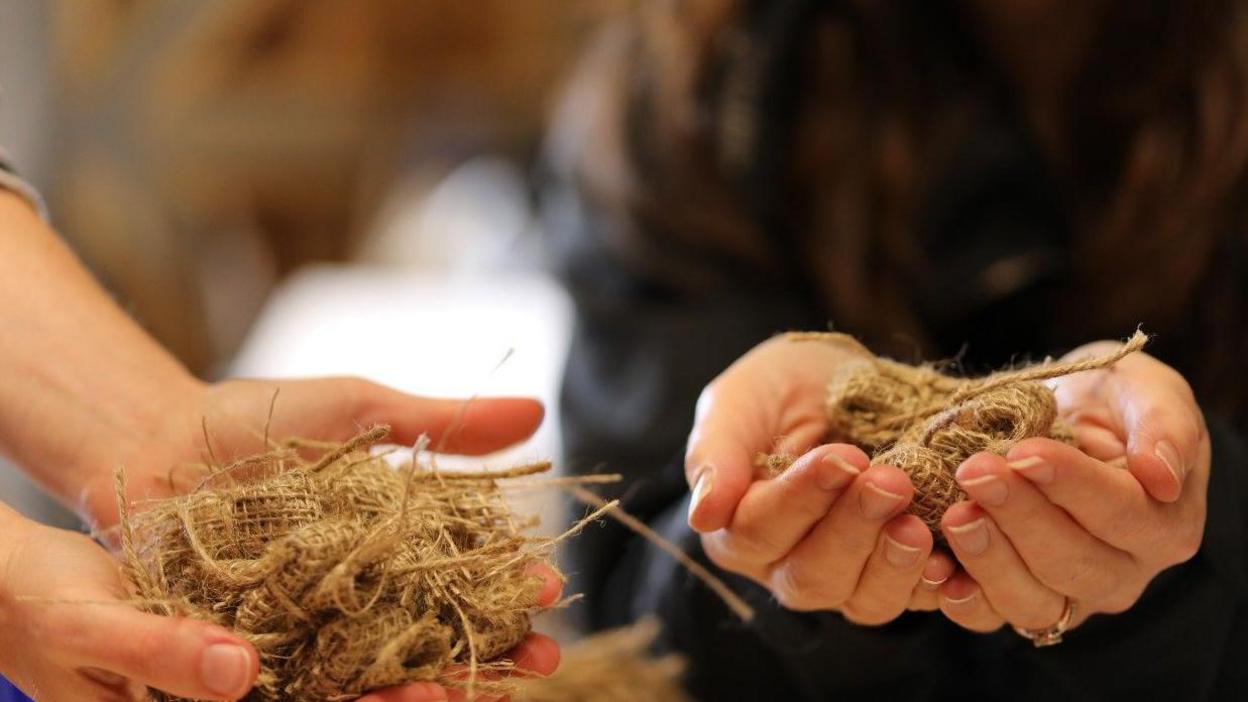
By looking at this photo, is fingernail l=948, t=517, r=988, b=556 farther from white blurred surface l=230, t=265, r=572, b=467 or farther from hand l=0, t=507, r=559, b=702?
white blurred surface l=230, t=265, r=572, b=467

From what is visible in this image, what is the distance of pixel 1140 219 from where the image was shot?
1.10 meters

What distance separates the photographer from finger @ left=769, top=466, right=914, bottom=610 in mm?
553

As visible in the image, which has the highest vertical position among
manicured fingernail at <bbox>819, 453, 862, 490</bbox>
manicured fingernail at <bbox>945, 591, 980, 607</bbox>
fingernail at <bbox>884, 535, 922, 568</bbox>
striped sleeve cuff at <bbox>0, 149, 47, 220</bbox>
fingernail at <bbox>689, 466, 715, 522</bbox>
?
striped sleeve cuff at <bbox>0, 149, 47, 220</bbox>

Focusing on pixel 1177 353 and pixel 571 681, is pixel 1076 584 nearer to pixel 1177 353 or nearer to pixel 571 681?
pixel 571 681

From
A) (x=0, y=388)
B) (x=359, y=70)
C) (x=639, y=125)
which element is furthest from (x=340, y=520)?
(x=359, y=70)

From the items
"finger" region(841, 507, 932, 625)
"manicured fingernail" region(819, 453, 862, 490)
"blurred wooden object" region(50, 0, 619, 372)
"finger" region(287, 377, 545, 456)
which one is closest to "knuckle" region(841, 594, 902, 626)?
"finger" region(841, 507, 932, 625)

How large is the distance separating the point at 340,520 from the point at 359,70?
77.6 inches

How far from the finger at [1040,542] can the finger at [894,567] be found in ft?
0.09

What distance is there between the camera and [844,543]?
22.6 inches

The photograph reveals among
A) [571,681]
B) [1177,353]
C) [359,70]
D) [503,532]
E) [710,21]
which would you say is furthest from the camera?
[359,70]

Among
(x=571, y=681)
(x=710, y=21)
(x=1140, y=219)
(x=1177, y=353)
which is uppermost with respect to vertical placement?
(x=710, y=21)

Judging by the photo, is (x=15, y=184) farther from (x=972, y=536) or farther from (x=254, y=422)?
(x=972, y=536)

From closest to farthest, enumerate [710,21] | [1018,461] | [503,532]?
[1018,461], [503,532], [710,21]

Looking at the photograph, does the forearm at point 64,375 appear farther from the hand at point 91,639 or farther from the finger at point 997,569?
the finger at point 997,569
